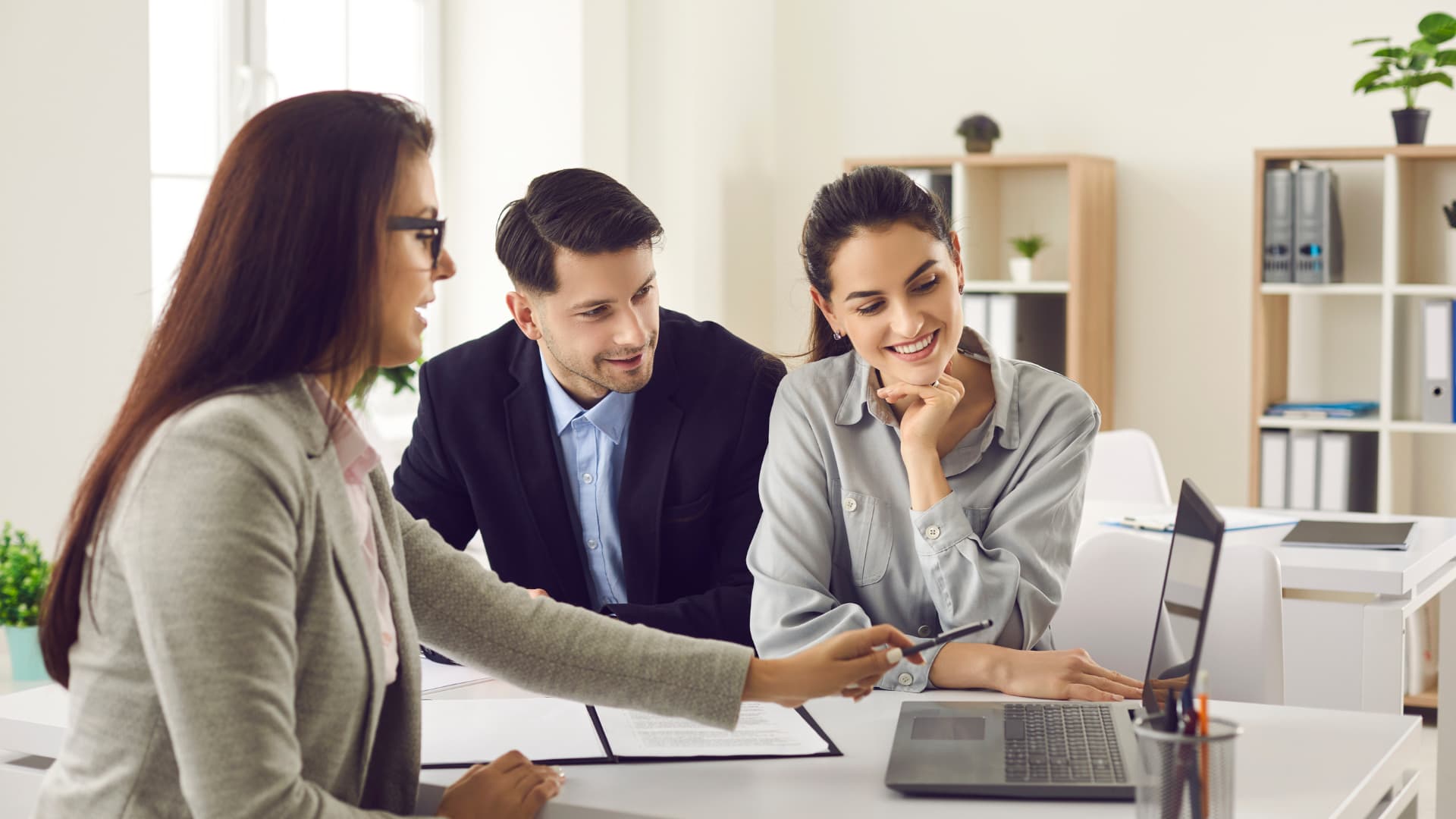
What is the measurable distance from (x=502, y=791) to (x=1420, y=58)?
11.9ft

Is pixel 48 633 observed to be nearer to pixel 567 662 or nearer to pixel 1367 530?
pixel 567 662

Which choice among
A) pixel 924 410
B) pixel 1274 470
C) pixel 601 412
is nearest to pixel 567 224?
pixel 601 412

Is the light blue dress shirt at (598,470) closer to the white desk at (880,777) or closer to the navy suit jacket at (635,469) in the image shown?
the navy suit jacket at (635,469)

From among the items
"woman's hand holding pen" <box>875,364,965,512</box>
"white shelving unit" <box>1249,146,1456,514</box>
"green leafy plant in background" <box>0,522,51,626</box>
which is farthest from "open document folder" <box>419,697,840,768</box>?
"white shelving unit" <box>1249,146,1456,514</box>

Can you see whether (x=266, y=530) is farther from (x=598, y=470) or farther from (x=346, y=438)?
(x=598, y=470)

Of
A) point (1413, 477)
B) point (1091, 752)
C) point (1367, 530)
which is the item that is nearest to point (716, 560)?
point (1091, 752)

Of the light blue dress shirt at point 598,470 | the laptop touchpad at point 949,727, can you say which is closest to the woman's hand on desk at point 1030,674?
the laptop touchpad at point 949,727

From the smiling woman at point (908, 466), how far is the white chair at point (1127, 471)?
5.64ft

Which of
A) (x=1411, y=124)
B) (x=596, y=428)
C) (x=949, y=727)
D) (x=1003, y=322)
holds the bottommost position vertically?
(x=949, y=727)

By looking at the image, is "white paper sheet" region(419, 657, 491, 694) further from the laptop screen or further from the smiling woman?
the laptop screen

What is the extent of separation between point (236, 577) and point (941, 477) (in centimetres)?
100

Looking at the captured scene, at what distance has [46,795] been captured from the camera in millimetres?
1189

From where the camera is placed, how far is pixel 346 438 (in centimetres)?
127

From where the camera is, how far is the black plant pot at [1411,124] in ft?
13.3
